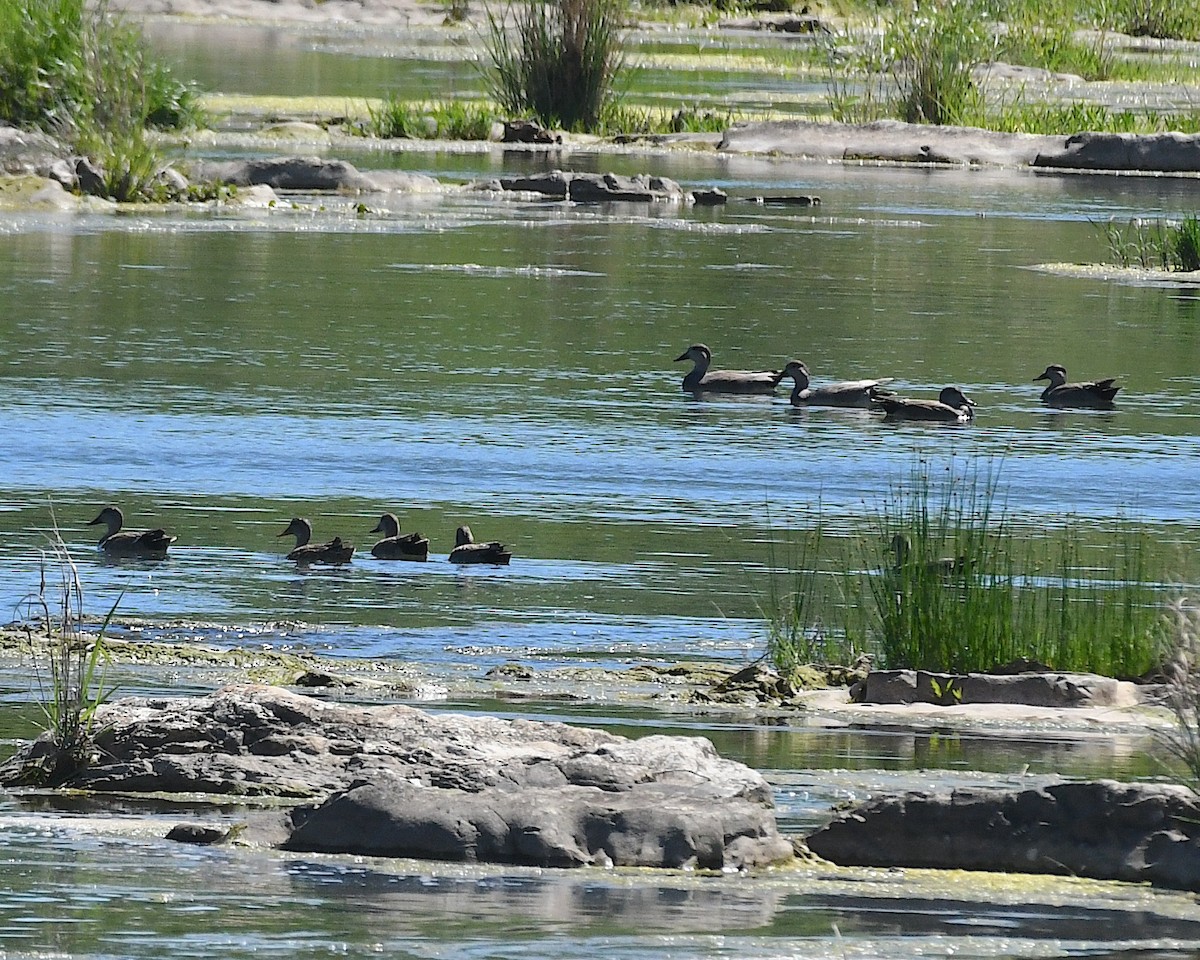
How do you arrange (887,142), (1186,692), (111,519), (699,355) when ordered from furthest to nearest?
(887,142) → (699,355) → (111,519) → (1186,692)

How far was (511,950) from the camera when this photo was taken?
6.00 m

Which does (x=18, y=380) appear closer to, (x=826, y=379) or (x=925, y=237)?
(x=826, y=379)

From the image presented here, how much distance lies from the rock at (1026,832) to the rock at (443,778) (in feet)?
0.78

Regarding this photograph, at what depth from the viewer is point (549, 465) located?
629 inches

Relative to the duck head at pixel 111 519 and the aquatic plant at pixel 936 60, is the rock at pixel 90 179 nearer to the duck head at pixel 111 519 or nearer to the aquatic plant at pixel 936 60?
the aquatic plant at pixel 936 60

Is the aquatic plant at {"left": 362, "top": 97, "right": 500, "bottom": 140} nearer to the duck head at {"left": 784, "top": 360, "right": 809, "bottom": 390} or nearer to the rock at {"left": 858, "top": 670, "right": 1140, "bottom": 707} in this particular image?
the duck head at {"left": 784, "top": 360, "right": 809, "bottom": 390}

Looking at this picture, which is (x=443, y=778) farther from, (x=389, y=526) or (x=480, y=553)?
(x=389, y=526)

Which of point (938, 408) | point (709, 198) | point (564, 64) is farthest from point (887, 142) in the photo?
point (938, 408)

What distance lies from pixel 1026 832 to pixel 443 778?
1541 mm

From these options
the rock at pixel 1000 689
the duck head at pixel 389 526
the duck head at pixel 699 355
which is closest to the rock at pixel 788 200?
the duck head at pixel 699 355

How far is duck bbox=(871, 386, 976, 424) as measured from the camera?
17.9 metres

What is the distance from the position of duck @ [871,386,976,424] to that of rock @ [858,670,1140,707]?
7.94 m

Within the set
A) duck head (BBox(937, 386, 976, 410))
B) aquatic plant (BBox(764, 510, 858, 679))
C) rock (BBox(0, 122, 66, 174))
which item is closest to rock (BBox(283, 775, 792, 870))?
aquatic plant (BBox(764, 510, 858, 679))

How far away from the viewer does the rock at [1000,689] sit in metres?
9.73
